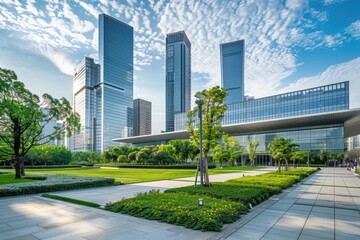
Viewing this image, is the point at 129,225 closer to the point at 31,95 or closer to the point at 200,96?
the point at 200,96

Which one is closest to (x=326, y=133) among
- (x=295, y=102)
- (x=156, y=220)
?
(x=295, y=102)

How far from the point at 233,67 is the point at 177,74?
4824cm

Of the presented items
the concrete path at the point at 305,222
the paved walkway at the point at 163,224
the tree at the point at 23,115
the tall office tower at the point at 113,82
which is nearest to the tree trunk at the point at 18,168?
the tree at the point at 23,115

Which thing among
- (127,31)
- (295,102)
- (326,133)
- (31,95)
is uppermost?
(127,31)

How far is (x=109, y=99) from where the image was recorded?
14275 cm

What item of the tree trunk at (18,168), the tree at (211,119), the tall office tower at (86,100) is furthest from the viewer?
the tall office tower at (86,100)

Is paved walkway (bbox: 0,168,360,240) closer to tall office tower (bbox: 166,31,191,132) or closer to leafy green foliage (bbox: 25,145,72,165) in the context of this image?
leafy green foliage (bbox: 25,145,72,165)

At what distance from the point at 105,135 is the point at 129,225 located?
142729mm

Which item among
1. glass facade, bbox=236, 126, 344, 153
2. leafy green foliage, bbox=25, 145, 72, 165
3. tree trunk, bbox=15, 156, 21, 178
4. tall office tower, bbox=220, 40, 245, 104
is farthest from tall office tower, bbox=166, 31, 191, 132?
tree trunk, bbox=15, 156, 21, 178

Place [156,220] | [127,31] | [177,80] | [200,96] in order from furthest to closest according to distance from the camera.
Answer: [177,80]
[127,31]
[200,96]
[156,220]

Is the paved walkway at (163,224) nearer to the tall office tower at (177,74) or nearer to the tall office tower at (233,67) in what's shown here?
the tall office tower at (177,74)

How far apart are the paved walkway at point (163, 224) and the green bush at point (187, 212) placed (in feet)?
0.88

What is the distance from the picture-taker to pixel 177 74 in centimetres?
18788

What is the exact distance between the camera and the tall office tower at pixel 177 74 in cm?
18750
